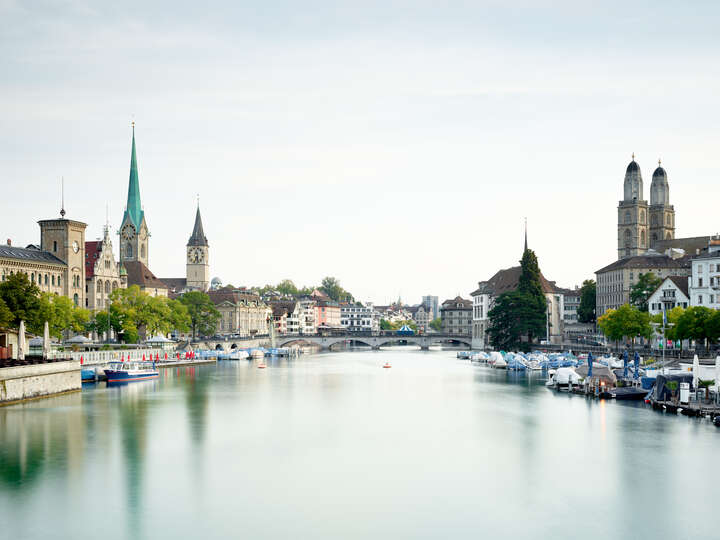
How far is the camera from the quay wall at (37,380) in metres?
51.4

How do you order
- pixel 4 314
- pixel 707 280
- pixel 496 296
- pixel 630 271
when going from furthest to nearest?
1. pixel 496 296
2. pixel 630 271
3. pixel 707 280
4. pixel 4 314

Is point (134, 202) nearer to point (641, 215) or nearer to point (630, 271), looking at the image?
point (630, 271)

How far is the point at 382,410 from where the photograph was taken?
2287 inches

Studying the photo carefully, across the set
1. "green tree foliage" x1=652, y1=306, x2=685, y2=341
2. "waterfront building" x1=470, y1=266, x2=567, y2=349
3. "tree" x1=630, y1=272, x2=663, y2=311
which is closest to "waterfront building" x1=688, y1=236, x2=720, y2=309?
"green tree foliage" x1=652, y1=306, x2=685, y2=341

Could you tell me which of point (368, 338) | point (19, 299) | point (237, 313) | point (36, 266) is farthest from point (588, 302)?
point (19, 299)

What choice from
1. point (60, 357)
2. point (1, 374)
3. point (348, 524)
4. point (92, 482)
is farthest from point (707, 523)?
point (60, 357)

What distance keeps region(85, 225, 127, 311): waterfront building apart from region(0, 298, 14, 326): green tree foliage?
169 feet

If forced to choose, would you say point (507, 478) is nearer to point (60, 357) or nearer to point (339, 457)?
point (339, 457)

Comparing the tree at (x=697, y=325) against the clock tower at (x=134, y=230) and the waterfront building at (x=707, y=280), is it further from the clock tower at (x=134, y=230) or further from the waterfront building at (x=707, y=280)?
the clock tower at (x=134, y=230)

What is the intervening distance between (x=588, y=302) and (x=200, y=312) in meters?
77.9

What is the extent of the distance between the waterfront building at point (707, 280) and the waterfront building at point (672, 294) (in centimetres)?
302

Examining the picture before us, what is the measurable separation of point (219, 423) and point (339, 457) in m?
13.0

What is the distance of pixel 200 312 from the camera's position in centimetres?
13775

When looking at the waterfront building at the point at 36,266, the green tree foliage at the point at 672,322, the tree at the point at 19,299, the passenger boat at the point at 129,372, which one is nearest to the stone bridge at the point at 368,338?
the waterfront building at the point at 36,266
